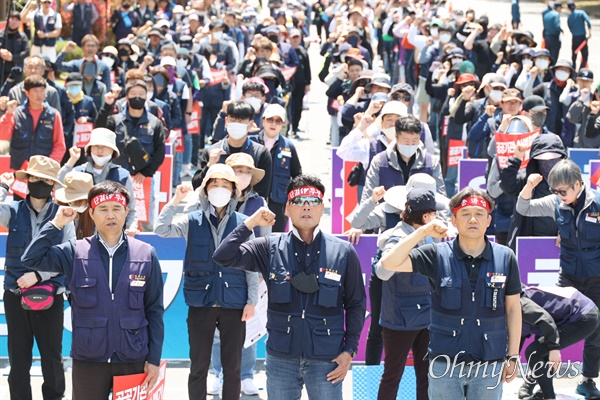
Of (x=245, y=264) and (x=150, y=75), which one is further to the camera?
(x=150, y=75)

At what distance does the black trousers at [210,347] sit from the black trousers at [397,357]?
111 cm

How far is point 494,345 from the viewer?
7.38 m

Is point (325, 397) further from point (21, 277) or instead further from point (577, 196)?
point (577, 196)

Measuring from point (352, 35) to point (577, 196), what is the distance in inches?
522

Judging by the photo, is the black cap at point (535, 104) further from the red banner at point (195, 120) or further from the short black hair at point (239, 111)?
the red banner at point (195, 120)

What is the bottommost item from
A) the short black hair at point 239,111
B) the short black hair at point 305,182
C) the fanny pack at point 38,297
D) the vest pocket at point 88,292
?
the fanny pack at point 38,297

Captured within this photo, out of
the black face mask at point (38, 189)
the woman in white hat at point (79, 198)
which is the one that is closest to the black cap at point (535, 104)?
the woman in white hat at point (79, 198)

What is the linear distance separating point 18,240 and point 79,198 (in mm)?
580

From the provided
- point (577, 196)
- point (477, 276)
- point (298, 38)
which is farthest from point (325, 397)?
point (298, 38)

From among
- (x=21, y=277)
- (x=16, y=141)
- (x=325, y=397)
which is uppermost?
(x=16, y=141)

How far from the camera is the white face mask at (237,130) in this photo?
10977 mm

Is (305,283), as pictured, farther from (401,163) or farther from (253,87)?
(253,87)

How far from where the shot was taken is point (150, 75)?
16.6m

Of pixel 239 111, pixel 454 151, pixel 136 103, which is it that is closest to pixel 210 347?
pixel 239 111
